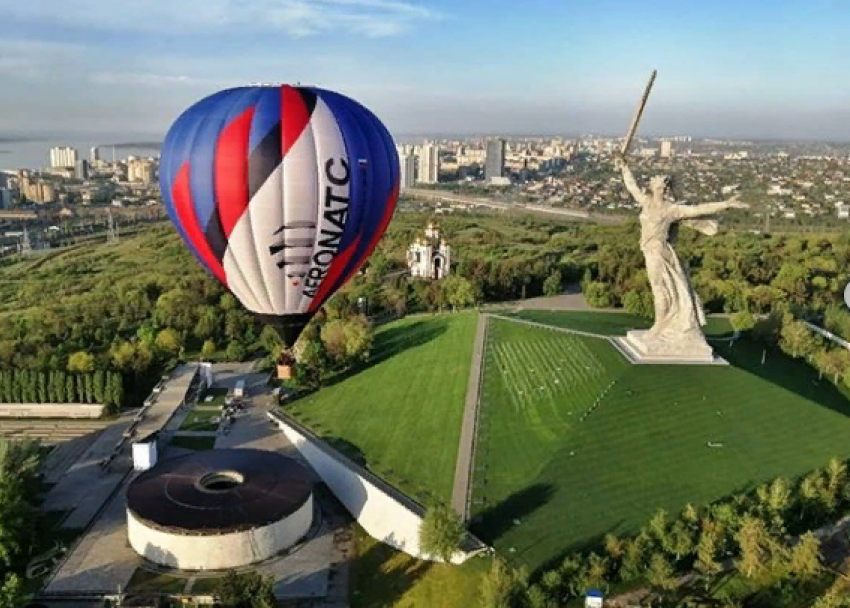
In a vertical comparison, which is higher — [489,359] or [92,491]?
[489,359]

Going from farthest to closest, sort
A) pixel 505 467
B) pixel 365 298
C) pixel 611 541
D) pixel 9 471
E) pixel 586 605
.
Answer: pixel 365 298 < pixel 505 467 < pixel 9 471 < pixel 611 541 < pixel 586 605

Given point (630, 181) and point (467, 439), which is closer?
point (467, 439)

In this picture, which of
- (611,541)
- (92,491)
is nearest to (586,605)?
(611,541)

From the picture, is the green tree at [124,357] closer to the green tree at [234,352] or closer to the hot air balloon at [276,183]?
the green tree at [234,352]

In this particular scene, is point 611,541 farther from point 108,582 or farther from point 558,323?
point 558,323

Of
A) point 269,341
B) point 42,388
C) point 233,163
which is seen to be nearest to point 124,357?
point 42,388

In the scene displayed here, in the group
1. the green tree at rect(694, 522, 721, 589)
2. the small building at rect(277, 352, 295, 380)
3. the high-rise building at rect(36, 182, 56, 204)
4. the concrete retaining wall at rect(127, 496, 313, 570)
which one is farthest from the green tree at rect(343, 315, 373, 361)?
the high-rise building at rect(36, 182, 56, 204)

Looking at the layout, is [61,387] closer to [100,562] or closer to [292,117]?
[100,562]
